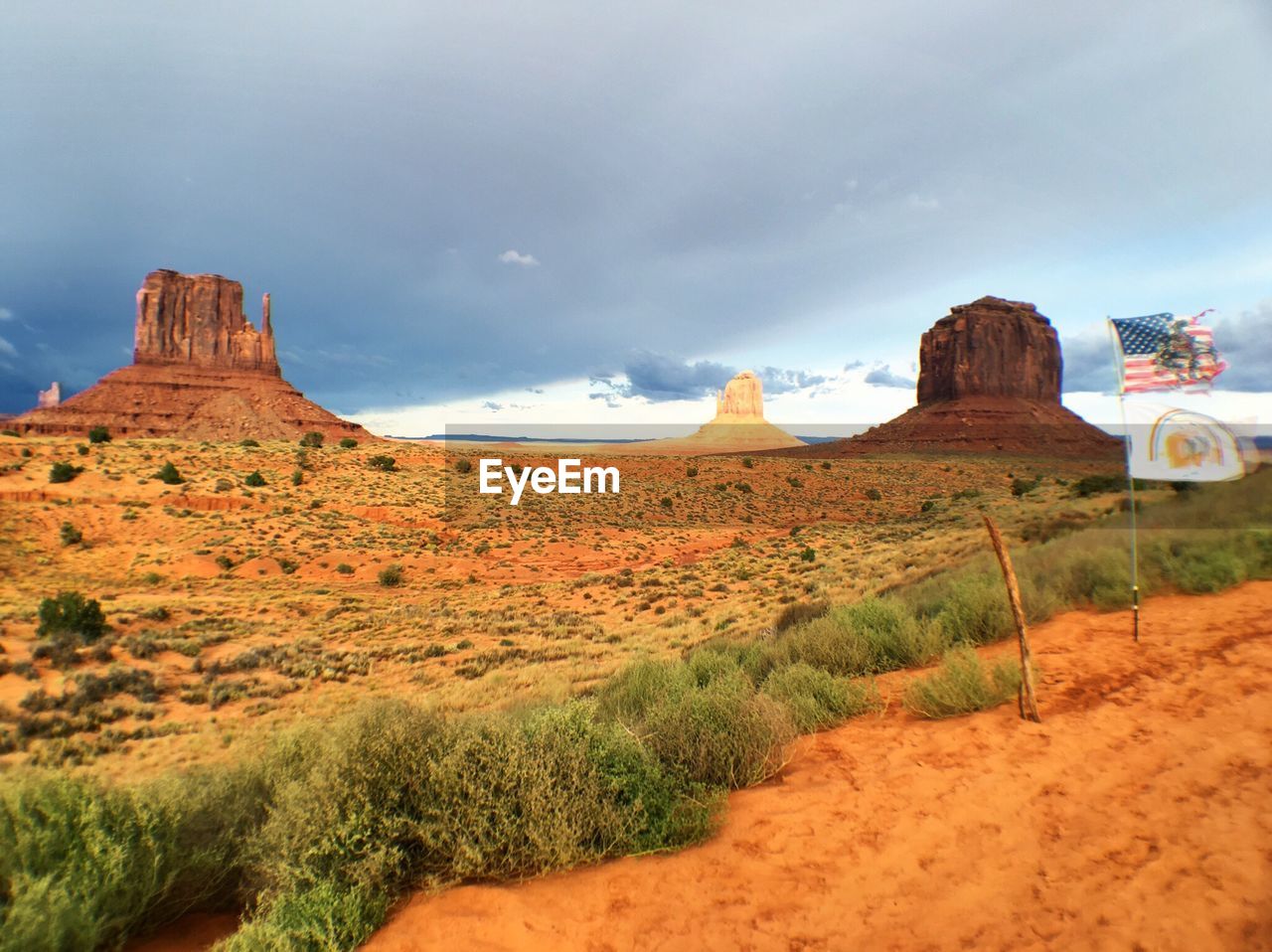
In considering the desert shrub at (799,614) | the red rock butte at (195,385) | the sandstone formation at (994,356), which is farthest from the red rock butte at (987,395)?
the desert shrub at (799,614)

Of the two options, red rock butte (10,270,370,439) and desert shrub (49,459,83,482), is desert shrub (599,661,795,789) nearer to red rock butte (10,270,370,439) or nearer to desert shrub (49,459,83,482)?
desert shrub (49,459,83,482)

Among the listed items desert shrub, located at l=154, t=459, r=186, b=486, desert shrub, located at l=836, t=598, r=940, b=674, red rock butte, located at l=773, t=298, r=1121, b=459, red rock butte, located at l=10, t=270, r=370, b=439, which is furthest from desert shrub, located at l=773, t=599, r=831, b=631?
red rock butte, located at l=773, t=298, r=1121, b=459

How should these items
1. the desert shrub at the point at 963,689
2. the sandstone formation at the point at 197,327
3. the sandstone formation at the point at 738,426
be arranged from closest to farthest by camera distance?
1. the desert shrub at the point at 963,689
2. the sandstone formation at the point at 197,327
3. the sandstone formation at the point at 738,426

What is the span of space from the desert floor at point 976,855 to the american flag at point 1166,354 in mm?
3353

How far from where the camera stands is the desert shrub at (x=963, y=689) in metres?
5.99

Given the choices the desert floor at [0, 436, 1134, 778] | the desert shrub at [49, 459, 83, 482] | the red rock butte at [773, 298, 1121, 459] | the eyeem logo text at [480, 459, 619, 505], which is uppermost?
the red rock butte at [773, 298, 1121, 459]

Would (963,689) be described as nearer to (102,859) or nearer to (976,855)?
(976,855)

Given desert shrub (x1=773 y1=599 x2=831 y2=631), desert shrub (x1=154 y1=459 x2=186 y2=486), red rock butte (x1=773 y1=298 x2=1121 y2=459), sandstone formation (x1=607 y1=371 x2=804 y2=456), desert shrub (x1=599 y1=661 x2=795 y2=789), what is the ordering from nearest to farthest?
desert shrub (x1=599 y1=661 x2=795 y2=789), desert shrub (x1=773 y1=599 x2=831 y2=631), desert shrub (x1=154 y1=459 x2=186 y2=486), red rock butte (x1=773 y1=298 x2=1121 y2=459), sandstone formation (x1=607 y1=371 x2=804 y2=456)

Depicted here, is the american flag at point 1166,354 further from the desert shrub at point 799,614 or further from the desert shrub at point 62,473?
the desert shrub at point 62,473

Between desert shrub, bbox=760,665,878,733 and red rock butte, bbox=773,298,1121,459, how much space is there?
85346 millimetres

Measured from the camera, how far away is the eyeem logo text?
136ft

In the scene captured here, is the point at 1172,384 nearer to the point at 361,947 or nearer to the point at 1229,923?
the point at 1229,923

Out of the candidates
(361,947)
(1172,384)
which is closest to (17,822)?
(361,947)

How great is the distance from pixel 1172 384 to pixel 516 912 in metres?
8.78
